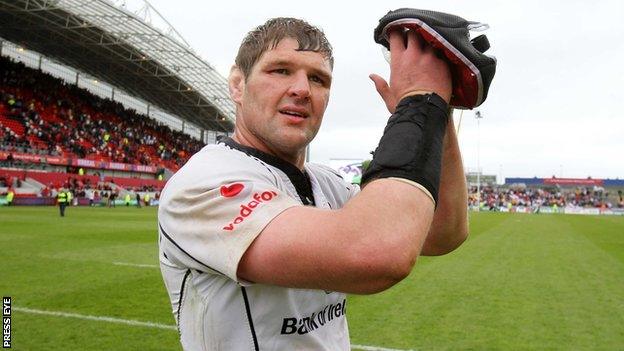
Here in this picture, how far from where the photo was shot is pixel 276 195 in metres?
1.36

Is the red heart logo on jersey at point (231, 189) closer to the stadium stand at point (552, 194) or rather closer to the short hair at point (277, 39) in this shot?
the short hair at point (277, 39)

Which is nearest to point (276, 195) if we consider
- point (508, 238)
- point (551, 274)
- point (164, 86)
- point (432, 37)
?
point (432, 37)

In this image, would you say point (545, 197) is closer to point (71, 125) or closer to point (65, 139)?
point (71, 125)

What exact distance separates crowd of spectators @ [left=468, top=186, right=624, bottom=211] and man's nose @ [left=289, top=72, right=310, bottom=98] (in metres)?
66.3

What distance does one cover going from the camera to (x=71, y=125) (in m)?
43.2

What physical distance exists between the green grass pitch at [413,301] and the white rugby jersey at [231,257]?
4345mm

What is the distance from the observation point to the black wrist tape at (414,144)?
129 centimetres

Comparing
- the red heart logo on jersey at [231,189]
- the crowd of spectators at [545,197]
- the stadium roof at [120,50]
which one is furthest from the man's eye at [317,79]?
the crowd of spectators at [545,197]

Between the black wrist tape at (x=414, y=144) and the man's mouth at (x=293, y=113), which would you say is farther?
the man's mouth at (x=293, y=113)

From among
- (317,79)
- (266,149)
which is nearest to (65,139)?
(266,149)

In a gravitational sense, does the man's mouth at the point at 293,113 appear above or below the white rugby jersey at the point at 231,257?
above

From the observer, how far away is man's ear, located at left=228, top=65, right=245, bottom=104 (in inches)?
71.0

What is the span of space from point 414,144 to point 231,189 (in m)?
0.51

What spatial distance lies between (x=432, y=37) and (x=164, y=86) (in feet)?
158
